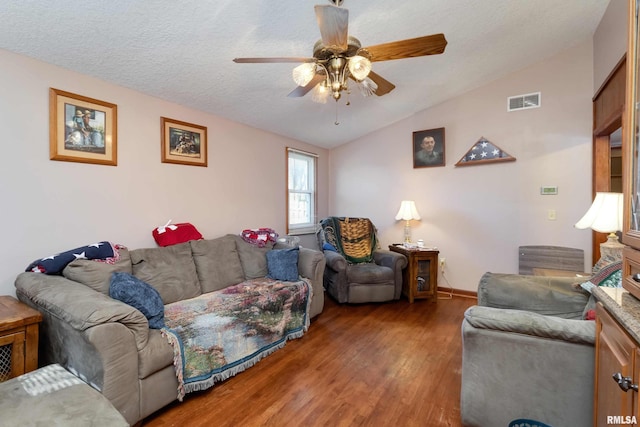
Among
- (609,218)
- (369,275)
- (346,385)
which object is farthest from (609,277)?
(369,275)

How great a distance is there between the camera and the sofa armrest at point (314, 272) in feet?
9.89

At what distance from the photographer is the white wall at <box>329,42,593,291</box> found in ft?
10.7

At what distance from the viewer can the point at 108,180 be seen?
2361mm

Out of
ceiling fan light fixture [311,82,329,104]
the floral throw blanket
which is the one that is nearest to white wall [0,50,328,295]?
the floral throw blanket

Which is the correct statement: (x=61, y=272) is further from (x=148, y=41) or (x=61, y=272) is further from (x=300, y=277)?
(x=300, y=277)

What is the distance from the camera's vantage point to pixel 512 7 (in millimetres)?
2303

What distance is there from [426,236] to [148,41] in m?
3.83

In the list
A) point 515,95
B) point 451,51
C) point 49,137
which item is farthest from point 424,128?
point 49,137

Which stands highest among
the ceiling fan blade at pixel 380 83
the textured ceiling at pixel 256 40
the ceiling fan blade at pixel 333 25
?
the textured ceiling at pixel 256 40

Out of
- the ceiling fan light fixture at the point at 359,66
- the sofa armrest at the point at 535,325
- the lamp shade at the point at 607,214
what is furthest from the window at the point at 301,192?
the lamp shade at the point at 607,214

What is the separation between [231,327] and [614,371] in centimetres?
199

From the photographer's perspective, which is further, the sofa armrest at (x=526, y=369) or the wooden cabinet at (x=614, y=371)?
the sofa armrest at (x=526, y=369)

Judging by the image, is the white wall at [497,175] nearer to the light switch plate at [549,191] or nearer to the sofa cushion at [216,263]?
the light switch plate at [549,191]

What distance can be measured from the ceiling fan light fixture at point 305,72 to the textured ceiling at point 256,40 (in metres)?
0.42
